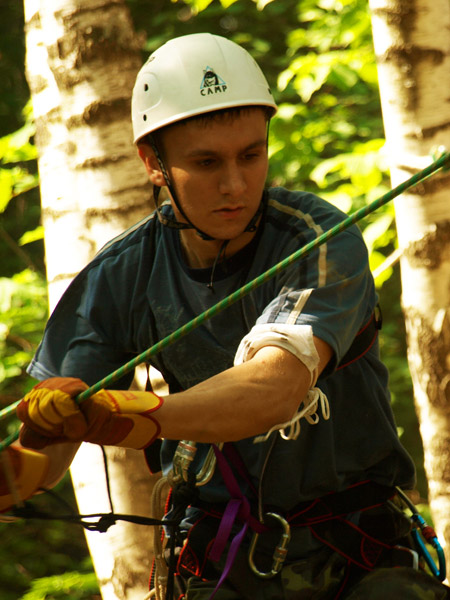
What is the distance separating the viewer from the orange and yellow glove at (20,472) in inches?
74.5

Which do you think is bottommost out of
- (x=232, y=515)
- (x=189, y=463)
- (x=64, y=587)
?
(x=64, y=587)

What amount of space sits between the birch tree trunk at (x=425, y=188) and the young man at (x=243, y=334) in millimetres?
912

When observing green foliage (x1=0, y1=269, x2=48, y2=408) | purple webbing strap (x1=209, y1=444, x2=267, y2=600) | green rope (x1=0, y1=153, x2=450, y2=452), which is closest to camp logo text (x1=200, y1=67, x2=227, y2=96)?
green rope (x1=0, y1=153, x2=450, y2=452)

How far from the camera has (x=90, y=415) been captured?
1.78 m

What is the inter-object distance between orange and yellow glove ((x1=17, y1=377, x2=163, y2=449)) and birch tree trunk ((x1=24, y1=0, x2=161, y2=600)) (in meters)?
1.44

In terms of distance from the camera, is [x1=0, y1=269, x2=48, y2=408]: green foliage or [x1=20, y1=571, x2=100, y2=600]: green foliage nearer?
[x1=20, y1=571, x2=100, y2=600]: green foliage

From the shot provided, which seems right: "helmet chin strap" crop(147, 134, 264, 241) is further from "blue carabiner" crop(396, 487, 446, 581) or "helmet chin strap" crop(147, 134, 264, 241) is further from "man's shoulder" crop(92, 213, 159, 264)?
"blue carabiner" crop(396, 487, 446, 581)

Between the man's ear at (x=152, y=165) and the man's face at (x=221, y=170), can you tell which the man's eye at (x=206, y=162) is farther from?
the man's ear at (x=152, y=165)

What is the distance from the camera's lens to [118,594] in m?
3.29

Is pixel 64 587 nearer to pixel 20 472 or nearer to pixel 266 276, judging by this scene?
pixel 20 472

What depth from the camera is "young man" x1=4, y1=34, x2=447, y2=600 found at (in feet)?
7.80

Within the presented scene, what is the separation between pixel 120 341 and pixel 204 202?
0.53m

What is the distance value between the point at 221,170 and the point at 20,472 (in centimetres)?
99

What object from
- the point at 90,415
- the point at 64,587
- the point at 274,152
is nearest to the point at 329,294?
the point at 90,415
